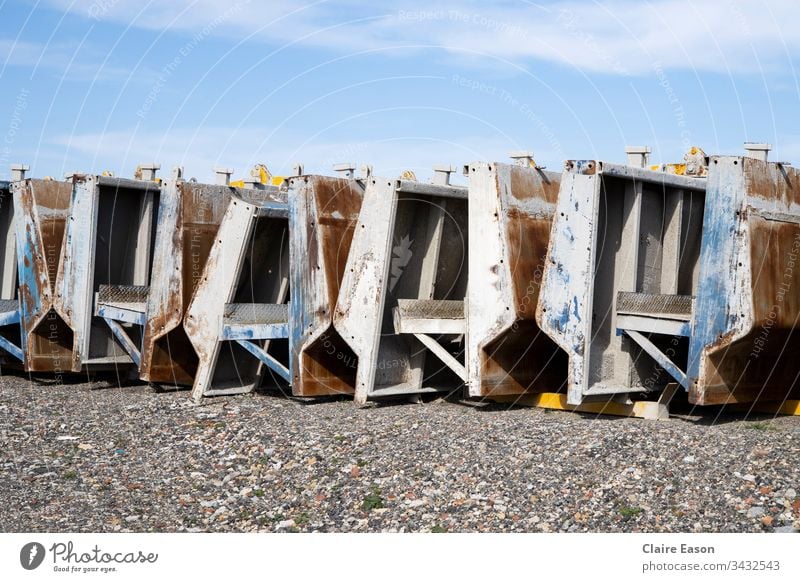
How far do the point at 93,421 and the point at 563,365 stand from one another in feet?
13.8

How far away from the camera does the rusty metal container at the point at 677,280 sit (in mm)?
8188

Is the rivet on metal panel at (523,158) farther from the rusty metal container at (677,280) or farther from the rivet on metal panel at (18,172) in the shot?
the rivet on metal panel at (18,172)

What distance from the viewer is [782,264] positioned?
8.43 m

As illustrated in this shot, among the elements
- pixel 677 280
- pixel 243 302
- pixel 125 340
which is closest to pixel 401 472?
pixel 677 280

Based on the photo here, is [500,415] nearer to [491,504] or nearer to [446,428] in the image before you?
[446,428]

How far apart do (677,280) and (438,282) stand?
90.4 inches

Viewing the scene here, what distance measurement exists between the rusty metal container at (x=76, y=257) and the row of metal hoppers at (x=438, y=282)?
24 mm

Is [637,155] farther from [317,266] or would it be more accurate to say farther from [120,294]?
[120,294]

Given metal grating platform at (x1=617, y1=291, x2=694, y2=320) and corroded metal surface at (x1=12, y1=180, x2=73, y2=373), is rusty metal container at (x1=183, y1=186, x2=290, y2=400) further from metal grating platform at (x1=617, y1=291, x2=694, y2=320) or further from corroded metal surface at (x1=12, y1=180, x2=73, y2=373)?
metal grating platform at (x1=617, y1=291, x2=694, y2=320)

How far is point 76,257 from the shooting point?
12.2 m

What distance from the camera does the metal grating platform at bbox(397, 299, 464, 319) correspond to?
1012 centimetres

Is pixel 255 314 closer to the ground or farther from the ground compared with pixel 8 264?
closer to the ground
